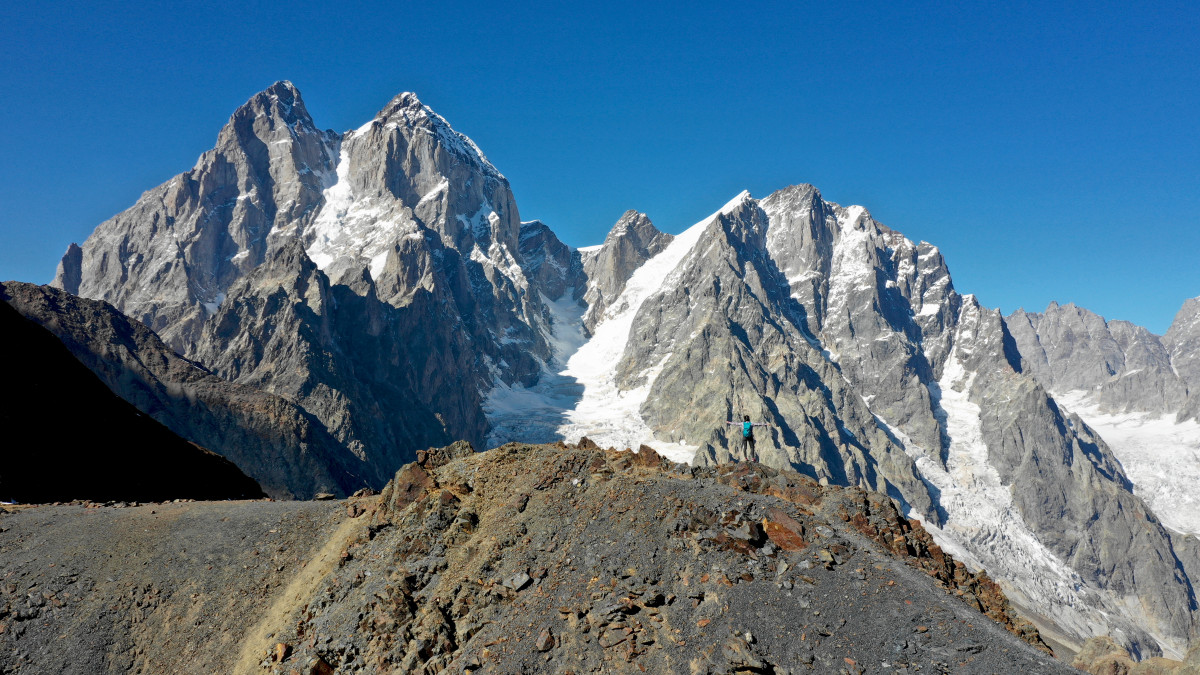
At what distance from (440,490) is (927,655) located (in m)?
18.0

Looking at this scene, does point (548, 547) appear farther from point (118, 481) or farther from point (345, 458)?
point (345, 458)

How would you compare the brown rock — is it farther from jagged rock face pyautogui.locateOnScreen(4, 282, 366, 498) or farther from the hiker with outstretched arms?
jagged rock face pyautogui.locateOnScreen(4, 282, 366, 498)

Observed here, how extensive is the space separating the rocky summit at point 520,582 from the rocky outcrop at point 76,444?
9.36 metres

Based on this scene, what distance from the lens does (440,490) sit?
26.4m

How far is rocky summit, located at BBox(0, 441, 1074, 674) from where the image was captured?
16.7 metres

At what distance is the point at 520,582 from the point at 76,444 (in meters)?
34.6

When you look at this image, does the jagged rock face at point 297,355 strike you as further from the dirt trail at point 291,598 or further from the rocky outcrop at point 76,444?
the dirt trail at point 291,598

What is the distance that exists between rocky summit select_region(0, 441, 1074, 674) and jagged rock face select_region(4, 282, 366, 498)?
89.3 m

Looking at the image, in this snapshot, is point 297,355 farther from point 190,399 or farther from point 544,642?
point 544,642

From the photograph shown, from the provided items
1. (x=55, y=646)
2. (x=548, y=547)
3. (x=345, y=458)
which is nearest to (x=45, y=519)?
(x=55, y=646)

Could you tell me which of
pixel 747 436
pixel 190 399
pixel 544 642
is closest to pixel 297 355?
Answer: pixel 190 399

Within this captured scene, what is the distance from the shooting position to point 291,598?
24266 millimetres

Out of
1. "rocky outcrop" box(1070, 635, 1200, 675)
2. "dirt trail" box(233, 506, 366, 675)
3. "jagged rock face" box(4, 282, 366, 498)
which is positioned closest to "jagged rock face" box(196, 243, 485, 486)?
Result: "jagged rock face" box(4, 282, 366, 498)

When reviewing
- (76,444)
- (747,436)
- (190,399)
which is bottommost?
(76,444)
